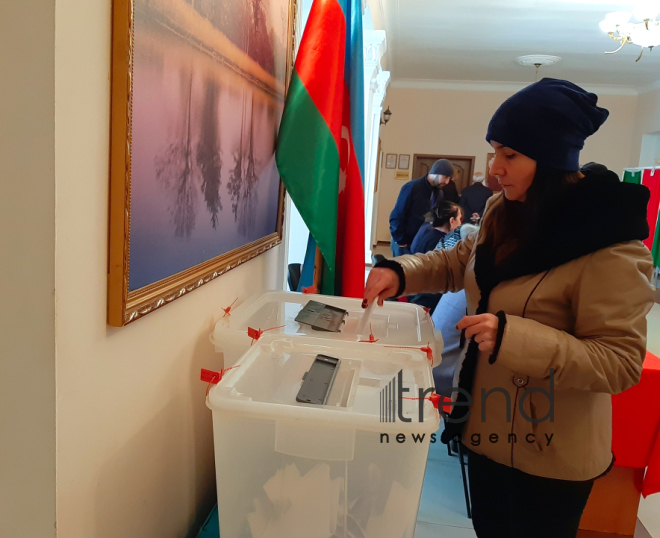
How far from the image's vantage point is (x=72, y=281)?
653 millimetres

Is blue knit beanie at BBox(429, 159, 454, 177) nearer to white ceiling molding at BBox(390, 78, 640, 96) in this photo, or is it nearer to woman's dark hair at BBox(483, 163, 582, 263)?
woman's dark hair at BBox(483, 163, 582, 263)

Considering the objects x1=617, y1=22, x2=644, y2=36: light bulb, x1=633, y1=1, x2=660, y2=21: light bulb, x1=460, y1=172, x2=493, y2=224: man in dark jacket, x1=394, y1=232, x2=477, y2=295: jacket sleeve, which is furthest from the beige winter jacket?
x1=617, y1=22, x2=644, y2=36: light bulb

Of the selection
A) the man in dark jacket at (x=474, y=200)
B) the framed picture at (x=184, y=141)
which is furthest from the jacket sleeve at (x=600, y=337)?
the man in dark jacket at (x=474, y=200)

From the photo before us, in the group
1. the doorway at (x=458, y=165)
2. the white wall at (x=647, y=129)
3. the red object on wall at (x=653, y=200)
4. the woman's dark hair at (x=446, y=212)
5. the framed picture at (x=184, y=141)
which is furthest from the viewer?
the doorway at (x=458, y=165)

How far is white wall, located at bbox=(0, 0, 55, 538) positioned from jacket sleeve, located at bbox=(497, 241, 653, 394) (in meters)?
0.75

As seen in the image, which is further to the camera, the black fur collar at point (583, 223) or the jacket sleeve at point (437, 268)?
the jacket sleeve at point (437, 268)

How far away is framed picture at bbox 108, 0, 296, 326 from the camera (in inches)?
28.1

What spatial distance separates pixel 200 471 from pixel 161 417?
11.7 inches

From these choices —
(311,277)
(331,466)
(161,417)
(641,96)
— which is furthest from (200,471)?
(641,96)

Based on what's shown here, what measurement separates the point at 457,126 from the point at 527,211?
304 inches

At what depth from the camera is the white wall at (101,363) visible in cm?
62

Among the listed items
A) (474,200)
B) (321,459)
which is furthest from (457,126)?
(321,459)

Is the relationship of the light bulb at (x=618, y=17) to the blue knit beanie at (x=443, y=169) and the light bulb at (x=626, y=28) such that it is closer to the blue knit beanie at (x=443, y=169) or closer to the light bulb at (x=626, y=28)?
the light bulb at (x=626, y=28)

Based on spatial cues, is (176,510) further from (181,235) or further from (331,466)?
(181,235)
